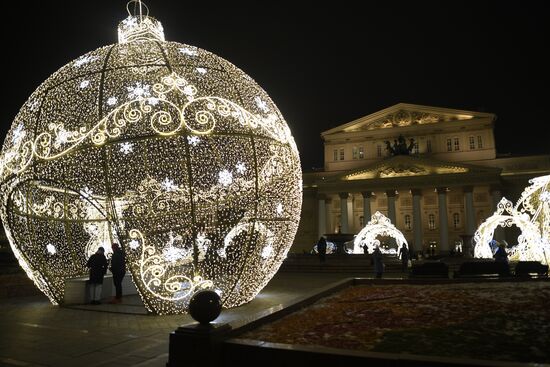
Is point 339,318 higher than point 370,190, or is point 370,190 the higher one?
point 370,190

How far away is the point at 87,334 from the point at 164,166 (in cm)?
281

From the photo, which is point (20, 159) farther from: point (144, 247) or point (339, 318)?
point (339, 318)

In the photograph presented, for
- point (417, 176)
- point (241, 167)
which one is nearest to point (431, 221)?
point (417, 176)

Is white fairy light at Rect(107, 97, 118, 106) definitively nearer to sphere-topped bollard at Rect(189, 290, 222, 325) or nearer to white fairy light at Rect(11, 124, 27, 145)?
white fairy light at Rect(11, 124, 27, 145)

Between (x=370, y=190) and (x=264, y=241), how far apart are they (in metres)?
36.1

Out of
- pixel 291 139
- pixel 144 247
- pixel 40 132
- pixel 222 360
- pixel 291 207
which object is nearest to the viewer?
pixel 222 360

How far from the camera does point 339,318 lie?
6.92 meters

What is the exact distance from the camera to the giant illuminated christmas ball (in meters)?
7.76

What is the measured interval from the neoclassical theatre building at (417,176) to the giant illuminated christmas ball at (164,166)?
3515 cm

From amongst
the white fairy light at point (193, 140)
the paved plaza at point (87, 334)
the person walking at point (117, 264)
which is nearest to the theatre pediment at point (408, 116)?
the paved plaza at point (87, 334)

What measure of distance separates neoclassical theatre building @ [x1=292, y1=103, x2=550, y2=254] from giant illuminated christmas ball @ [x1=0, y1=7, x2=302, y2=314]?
35.1 meters

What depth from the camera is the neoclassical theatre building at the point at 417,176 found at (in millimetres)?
41562

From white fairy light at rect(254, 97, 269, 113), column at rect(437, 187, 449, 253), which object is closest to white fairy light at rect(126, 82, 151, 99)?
white fairy light at rect(254, 97, 269, 113)

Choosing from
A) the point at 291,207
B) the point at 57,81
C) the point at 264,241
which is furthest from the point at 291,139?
the point at 57,81
